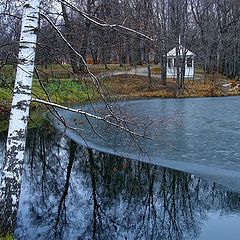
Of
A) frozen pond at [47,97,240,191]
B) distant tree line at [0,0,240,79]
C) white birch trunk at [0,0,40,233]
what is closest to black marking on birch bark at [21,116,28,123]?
white birch trunk at [0,0,40,233]

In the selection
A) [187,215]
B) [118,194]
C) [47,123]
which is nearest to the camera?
[187,215]

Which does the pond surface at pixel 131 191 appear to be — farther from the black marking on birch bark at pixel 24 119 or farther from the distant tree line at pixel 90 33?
the black marking on birch bark at pixel 24 119

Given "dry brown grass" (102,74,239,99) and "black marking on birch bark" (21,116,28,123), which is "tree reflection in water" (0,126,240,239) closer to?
"black marking on birch bark" (21,116,28,123)

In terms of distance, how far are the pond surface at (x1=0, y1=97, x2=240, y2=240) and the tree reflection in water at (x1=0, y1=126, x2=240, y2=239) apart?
0.06 feet

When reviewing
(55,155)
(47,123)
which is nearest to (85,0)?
(55,155)

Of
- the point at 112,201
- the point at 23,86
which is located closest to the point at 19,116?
the point at 23,86

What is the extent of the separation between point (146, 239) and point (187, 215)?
52.0 inches

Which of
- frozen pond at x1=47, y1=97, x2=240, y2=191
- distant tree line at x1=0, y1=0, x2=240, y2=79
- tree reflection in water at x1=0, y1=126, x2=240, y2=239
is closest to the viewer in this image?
Result: distant tree line at x1=0, y1=0, x2=240, y2=79

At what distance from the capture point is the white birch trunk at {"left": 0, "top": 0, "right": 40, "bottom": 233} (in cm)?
516

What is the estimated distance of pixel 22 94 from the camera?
5.27 m

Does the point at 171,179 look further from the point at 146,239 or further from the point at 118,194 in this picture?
the point at 146,239

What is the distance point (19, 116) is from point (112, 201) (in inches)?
157

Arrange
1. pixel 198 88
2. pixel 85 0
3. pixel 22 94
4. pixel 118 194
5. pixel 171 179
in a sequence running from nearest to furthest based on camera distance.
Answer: pixel 22 94
pixel 85 0
pixel 118 194
pixel 171 179
pixel 198 88

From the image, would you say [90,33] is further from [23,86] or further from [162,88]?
[162,88]
